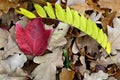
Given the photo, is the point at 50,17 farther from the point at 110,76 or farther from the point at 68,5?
the point at 110,76

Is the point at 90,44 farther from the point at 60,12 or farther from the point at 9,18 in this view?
the point at 9,18

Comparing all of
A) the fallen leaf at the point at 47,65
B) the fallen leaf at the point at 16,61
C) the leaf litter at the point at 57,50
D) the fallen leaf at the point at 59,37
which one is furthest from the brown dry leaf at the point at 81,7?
the fallen leaf at the point at 16,61

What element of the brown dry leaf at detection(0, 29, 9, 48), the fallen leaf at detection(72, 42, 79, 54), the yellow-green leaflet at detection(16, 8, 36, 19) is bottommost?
the fallen leaf at detection(72, 42, 79, 54)

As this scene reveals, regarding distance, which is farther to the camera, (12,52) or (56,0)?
(56,0)

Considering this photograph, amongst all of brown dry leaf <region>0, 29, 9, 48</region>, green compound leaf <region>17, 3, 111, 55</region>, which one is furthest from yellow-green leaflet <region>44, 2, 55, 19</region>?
brown dry leaf <region>0, 29, 9, 48</region>

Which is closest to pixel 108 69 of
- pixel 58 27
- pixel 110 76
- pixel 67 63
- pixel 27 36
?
pixel 110 76

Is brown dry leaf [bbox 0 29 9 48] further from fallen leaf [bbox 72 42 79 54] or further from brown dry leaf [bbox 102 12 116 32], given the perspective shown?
brown dry leaf [bbox 102 12 116 32]
